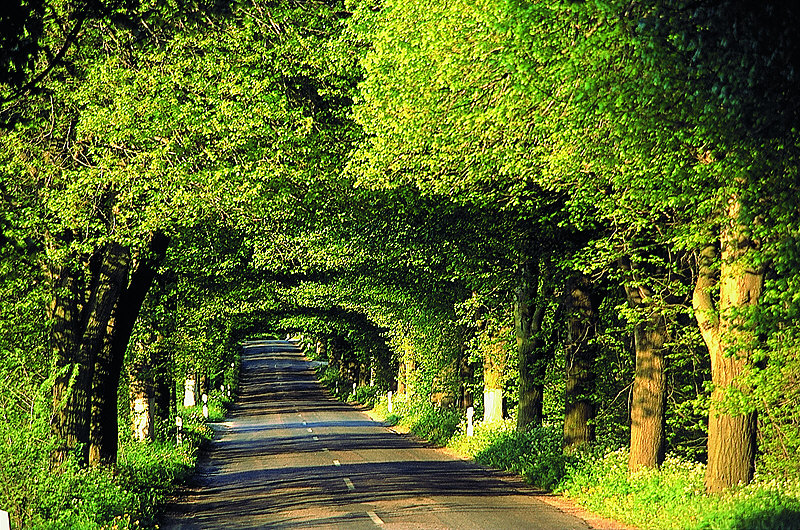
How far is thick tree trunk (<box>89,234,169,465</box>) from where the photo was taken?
1917 cm

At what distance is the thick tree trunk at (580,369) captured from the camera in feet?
76.3

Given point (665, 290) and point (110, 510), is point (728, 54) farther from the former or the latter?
point (110, 510)

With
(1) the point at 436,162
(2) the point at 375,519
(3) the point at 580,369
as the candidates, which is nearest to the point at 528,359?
(3) the point at 580,369

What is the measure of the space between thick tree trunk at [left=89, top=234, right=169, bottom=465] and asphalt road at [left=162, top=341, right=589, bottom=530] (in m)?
1.83

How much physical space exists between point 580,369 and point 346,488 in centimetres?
590

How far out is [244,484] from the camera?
24422 millimetres

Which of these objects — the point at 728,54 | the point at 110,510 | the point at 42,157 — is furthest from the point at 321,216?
the point at 728,54

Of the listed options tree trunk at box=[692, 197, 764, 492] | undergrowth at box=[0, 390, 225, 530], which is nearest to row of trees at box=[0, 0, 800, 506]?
tree trunk at box=[692, 197, 764, 492]

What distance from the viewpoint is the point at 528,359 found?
92.1 ft

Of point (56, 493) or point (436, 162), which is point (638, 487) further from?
point (56, 493)

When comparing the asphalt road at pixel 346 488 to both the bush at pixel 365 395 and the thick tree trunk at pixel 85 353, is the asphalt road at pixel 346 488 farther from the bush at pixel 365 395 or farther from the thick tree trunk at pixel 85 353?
the bush at pixel 365 395

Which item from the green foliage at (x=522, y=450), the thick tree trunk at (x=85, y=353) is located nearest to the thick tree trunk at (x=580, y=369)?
the green foliage at (x=522, y=450)

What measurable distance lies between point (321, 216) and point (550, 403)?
15.8 metres

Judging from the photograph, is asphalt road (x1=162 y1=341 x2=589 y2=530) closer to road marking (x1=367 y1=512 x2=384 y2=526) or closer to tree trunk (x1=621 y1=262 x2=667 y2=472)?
road marking (x1=367 y1=512 x2=384 y2=526)
